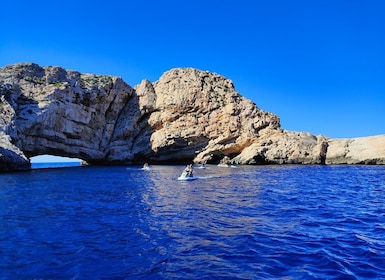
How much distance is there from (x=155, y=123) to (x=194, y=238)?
229 feet

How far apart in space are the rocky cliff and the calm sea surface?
148 feet

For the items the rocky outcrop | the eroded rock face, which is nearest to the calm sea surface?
the rocky outcrop

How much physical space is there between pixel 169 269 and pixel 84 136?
6734 cm

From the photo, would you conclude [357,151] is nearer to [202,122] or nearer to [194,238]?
[202,122]

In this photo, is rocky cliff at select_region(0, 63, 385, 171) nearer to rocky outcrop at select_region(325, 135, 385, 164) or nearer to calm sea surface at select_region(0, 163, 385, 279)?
A: rocky outcrop at select_region(325, 135, 385, 164)

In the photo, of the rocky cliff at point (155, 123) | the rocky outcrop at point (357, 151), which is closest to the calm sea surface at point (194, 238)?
the rocky cliff at point (155, 123)

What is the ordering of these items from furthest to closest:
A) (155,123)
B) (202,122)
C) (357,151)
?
(155,123) < (202,122) < (357,151)

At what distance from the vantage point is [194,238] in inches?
537

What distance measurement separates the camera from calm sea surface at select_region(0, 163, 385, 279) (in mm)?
10141

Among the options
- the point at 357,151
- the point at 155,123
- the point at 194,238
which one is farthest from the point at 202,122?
the point at 194,238

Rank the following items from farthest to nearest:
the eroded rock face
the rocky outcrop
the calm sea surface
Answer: the eroded rock face → the rocky outcrop → the calm sea surface

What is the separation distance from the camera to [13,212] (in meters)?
19.2

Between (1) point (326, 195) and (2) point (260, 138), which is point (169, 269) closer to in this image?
(1) point (326, 195)

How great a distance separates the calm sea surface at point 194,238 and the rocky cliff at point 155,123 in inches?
1782
